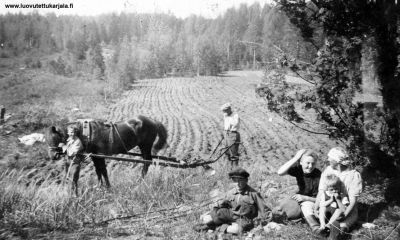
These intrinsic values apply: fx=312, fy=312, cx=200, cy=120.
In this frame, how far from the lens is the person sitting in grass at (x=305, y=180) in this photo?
13.0 feet

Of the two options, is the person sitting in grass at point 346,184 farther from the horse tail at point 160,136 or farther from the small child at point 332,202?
the horse tail at point 160,136

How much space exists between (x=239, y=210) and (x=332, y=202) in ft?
3.70

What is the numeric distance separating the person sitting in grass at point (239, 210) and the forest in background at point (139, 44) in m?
37.1

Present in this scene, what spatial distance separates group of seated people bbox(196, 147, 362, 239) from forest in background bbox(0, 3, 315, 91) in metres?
37.1

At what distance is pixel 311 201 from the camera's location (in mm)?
4066

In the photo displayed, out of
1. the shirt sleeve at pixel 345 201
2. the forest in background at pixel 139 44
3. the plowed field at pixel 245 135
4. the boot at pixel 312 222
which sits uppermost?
the forest in background at pixel 139 44

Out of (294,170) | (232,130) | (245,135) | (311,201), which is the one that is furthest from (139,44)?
(311,201)

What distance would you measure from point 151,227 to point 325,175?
2.28 m

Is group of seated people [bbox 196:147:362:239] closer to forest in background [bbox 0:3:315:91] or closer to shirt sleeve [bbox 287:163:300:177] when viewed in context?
shirt sleeve [bbox 287:163:300:177]

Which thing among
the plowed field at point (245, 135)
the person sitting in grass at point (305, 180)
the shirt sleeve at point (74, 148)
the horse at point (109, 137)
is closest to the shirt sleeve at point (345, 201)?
the person sitting in grass at point (305, 180)

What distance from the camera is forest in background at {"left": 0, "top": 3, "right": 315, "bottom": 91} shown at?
56.1 meters

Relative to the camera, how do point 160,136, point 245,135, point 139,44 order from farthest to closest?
point 139,44 < point 245,135 < point 160,136

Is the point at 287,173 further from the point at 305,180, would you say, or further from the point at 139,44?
the point at 139,44

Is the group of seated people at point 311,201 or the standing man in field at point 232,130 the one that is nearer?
the group of seated people at point 311,201
